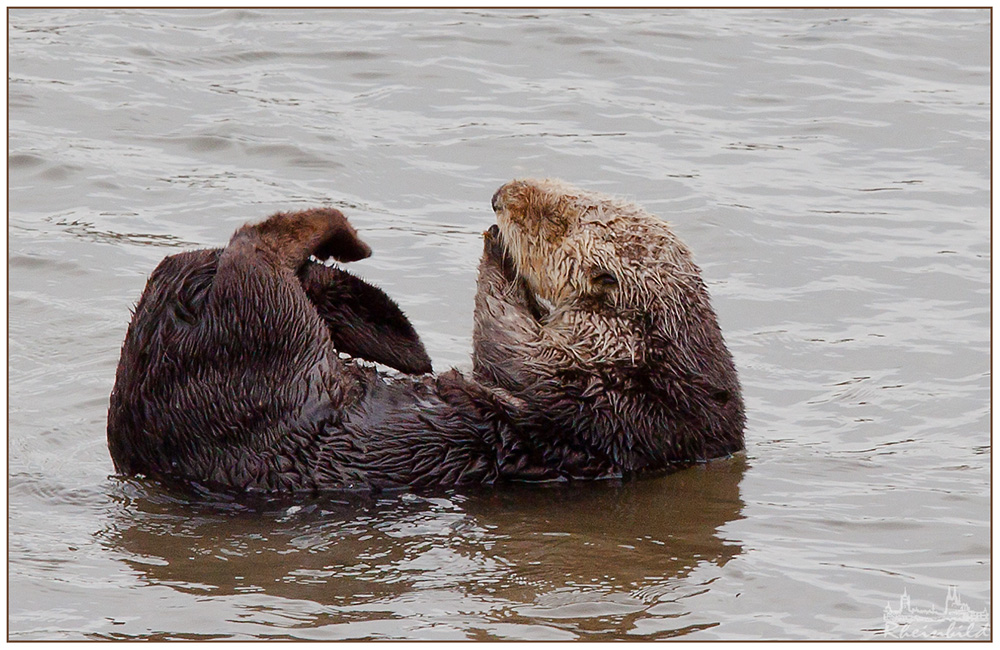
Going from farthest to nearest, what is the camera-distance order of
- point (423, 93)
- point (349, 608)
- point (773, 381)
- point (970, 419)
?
point (423, 93), point (773, 381), point (970, 419), point (349, 608)

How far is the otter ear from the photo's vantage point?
5.49 meters

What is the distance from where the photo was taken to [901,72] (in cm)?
1146

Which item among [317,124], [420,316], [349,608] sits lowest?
[349,608]

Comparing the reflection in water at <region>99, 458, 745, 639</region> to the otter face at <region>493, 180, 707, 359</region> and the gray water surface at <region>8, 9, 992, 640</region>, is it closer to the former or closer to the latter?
the gray water surface at <region>8, 9, 992, 640</region>

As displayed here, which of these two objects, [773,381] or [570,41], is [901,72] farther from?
[773,381]

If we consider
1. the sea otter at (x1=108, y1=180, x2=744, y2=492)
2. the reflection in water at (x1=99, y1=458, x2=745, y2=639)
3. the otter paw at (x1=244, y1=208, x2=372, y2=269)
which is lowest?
the reflection in water at (x1=99, y1=458, x2=745, y2=639)

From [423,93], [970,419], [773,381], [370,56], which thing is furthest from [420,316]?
[370,56]

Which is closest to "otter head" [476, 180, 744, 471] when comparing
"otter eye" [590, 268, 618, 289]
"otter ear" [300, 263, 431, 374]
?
"otter eye" [590, 268, 618, 289]

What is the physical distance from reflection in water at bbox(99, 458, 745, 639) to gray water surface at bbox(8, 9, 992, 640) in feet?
0.05

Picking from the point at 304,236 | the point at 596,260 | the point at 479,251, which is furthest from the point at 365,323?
the point at 479,251

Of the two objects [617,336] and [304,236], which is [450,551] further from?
[304,236]

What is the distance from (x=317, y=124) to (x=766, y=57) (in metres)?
4.27

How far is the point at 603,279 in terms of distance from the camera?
5.40 meters

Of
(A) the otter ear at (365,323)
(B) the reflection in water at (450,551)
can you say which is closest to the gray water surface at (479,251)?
(B) the reflection in water at (450,551)
